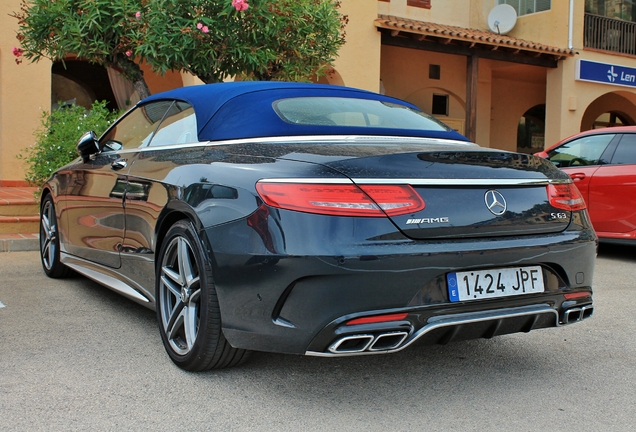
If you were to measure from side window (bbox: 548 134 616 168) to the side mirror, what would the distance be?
17.5 ft

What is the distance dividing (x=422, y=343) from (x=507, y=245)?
52 cm

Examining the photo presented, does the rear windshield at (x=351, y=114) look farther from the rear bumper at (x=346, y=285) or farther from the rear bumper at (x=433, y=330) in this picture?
the rear bumper at (x=433, y=330)

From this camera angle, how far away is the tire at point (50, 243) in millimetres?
5341

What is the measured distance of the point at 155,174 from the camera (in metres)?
3.52

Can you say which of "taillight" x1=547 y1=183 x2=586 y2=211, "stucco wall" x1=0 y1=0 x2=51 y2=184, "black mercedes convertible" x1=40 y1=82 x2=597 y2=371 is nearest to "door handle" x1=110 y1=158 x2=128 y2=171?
"black mercedes convertible" x1=40 y1=82 x2=597 y2=371

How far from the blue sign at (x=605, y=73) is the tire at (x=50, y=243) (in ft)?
48.1

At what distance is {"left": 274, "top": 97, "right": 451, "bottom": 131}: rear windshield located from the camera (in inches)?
135

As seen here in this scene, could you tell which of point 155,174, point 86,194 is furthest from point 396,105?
point 86,194

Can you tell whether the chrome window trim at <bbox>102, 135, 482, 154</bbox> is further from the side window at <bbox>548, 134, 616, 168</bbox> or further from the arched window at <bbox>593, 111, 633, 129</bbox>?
the arched window at <bbox>593, 111, 633, 129</bbox>

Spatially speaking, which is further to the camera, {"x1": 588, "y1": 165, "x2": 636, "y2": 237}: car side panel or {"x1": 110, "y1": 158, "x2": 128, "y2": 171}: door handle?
{"x1": 588, "y1": 165, "x2": 636, "y2": 237}: car side panel

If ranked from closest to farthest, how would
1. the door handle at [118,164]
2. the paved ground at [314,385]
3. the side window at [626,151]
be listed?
the paved ground at [314,385]
the door handle at [118,164]
the side window at [626,151]

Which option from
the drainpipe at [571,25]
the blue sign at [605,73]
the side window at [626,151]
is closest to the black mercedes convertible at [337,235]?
the side window at [626,151]

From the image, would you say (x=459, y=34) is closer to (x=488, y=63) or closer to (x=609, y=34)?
(x=488, y=63)

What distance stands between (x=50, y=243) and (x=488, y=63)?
1489cm
